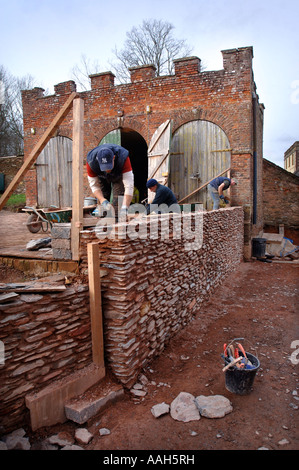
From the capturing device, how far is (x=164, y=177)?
966 centimetres

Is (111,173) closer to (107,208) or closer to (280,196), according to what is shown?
(107,208)

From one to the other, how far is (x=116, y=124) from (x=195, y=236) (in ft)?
Result: 21.4

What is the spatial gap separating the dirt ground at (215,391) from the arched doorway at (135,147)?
23.1 feet

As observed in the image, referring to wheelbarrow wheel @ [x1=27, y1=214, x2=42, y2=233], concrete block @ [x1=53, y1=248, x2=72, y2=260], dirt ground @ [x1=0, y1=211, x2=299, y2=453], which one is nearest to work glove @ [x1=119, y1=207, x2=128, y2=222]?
concrete block @ [x1=53, y1=248, x2=72, y2=260]

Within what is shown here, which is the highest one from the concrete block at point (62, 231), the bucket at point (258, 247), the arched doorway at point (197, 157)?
the arched doorway at point (197, 157)

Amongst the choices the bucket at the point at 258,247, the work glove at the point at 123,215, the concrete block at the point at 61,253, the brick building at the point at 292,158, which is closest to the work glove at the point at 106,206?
the work glove at the point at 123,215

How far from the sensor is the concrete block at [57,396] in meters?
2.74

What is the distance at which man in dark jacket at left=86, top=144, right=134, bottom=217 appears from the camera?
4.23m

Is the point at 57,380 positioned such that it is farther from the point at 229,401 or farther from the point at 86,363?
the point at 229,401

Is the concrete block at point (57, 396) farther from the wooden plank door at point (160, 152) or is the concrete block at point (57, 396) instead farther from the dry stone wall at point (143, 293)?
the wooden plank door at point (160, 152)

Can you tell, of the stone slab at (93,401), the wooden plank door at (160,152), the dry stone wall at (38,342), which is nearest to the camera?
the dry stone wall at (38,342)

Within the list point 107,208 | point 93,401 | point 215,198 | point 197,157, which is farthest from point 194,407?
point 197,157

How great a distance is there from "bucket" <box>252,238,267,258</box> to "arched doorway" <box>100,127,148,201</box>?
485 centimetres

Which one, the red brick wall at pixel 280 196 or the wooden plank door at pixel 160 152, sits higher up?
the wooden plank door at pixel 160 152
